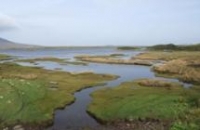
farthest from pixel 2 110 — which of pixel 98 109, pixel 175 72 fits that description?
pixel 175 72

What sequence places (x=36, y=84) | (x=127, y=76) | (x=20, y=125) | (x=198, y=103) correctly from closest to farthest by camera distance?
(x=20, y=125)
(x=198, y=103)
(x=36, y=84)
(x=127, y=76)

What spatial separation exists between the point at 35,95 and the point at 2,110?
8.66m

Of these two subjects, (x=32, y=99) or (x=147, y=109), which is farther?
(x=32, y=99)

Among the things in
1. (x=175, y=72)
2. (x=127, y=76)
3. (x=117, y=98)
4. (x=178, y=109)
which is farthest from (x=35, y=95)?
(x=175, y=72)

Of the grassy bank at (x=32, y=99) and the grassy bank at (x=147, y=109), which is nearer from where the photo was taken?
the grassy bank at (x=147, y=109)

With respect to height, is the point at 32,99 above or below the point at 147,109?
below

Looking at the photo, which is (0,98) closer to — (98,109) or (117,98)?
(98,109)

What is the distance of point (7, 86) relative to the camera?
1954 inches

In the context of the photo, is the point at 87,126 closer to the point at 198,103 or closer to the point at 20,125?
the point at 20,125

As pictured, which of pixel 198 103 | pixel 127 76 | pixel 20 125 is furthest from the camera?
pixel 127 76

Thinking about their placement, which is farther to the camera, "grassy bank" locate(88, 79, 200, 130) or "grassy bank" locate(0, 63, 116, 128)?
"grassy bank" locate(0, 63, 116, 128)

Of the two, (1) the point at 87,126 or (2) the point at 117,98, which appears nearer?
(1) the point at 87,126

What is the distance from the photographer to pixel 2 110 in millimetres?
39719

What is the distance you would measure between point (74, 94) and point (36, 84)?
6.35 metres
